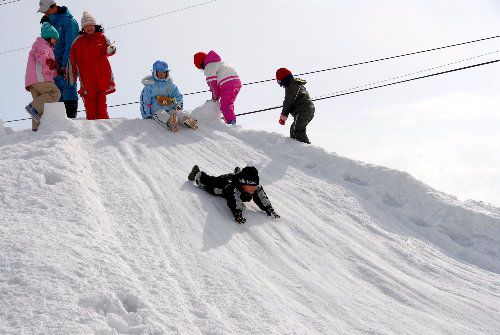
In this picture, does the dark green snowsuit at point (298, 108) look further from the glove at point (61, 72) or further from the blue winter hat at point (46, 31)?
the blue winter hat at point (46, 31)

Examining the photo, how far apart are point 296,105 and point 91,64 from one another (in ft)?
11.6

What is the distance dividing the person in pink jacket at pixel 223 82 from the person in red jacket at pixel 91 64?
1.96 meters

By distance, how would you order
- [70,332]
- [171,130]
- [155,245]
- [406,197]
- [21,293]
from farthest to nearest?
[171,130]
[406,197]
[155,245]
[21,293]
[70,332]

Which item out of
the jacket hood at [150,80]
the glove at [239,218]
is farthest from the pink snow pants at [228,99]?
the glove at [239,218]

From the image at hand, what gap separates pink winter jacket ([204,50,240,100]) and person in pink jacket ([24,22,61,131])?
118 inches

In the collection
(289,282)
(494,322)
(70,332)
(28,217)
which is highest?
(28,217)

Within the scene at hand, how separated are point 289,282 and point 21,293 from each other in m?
2.44

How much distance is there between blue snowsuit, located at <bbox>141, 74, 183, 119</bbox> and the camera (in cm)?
959

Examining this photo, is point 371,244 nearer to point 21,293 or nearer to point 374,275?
point 374,275

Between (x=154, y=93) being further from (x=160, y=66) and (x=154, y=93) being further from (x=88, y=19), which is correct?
(x=88, y=19)

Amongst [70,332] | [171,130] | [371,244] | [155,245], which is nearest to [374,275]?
[371,244]

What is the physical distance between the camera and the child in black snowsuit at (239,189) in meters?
6.59

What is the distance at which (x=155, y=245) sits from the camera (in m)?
5.31

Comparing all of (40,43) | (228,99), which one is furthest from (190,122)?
(40,43)
